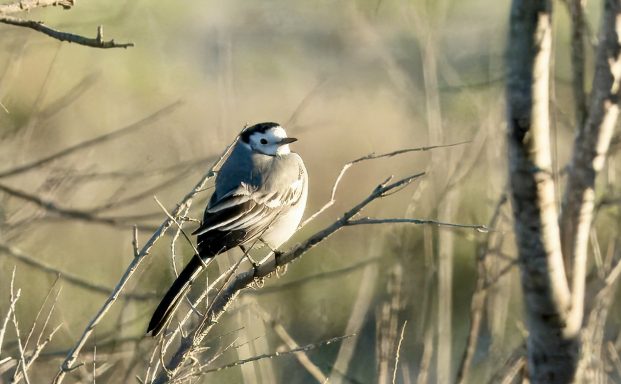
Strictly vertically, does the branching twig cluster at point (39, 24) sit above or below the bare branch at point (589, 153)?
above

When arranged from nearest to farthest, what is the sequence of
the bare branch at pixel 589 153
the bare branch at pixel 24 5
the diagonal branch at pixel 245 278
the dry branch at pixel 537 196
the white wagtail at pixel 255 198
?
the bare branch at pixel 24 5
the diagonal branch at pixel 245 278
the dry branch at pixel 537 196
the bare branch at pixel 589 153
the white wagtail at pixel 255 198

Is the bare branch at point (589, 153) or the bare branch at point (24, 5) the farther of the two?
the bare branch at point (589, 153)

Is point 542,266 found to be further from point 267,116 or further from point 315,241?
point 267,116

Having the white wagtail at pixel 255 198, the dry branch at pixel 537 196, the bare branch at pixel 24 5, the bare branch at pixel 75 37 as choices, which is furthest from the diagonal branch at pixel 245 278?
the bare branch at pixel 24 5

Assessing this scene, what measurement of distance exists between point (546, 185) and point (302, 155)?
476cm

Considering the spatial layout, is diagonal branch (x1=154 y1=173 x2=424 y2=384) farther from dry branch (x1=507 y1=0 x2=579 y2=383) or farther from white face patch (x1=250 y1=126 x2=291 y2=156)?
white face patch (x1=250 y1=126 x2=291 y2=156)

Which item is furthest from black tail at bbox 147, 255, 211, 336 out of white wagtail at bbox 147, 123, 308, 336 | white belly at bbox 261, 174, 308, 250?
white belly at bbox 261, 174, 308, 250

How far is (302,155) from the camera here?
8039 mm

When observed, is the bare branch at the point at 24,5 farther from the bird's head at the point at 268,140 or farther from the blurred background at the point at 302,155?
the bird's head at the point at 268,140

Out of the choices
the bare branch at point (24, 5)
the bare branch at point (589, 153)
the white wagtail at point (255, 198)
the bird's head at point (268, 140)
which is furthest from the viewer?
the bird's head at point (268, 140)

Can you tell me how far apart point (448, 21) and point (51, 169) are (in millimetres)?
5642

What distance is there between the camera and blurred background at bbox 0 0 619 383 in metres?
4.62

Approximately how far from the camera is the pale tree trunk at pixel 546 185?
332 cm

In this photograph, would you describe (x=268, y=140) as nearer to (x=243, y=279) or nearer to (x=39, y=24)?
(x=243, y=279)
